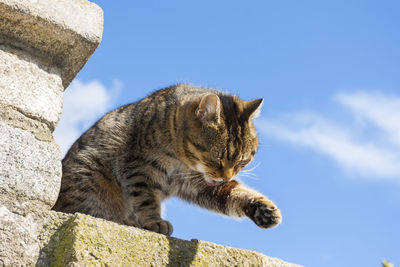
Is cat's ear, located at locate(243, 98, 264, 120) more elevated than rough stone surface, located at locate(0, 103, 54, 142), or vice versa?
cat's ear, located at locate(243, 98, 264, 120)

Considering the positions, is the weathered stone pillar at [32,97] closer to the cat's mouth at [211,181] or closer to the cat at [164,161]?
the cat at [164,161]

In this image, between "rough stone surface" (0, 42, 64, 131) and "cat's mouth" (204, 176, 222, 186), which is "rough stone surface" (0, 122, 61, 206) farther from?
"cat's mouth" (204, 176, 222, 186)

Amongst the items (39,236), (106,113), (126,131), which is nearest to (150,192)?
(126,131)

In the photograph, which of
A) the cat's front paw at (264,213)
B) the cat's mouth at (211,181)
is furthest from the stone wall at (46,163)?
the cat's mouth at (211,181)

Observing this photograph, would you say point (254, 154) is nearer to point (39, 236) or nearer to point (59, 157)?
point (59, 157)

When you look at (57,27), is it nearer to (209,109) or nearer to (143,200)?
(143,200)

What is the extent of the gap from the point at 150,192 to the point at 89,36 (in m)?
1.12

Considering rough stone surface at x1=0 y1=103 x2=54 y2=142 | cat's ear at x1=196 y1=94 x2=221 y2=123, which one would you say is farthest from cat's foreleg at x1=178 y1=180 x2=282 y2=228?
rough stone surface at x1=0 y1=103 x2=54 y2=142

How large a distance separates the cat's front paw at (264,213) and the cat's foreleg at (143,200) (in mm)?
529

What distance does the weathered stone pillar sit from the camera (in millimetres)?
1915

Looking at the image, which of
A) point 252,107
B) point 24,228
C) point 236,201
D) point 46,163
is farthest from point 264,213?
point 24,228

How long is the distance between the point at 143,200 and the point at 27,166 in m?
1.11

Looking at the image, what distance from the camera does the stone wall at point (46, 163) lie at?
187 centimetres

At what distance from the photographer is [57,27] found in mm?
2340
